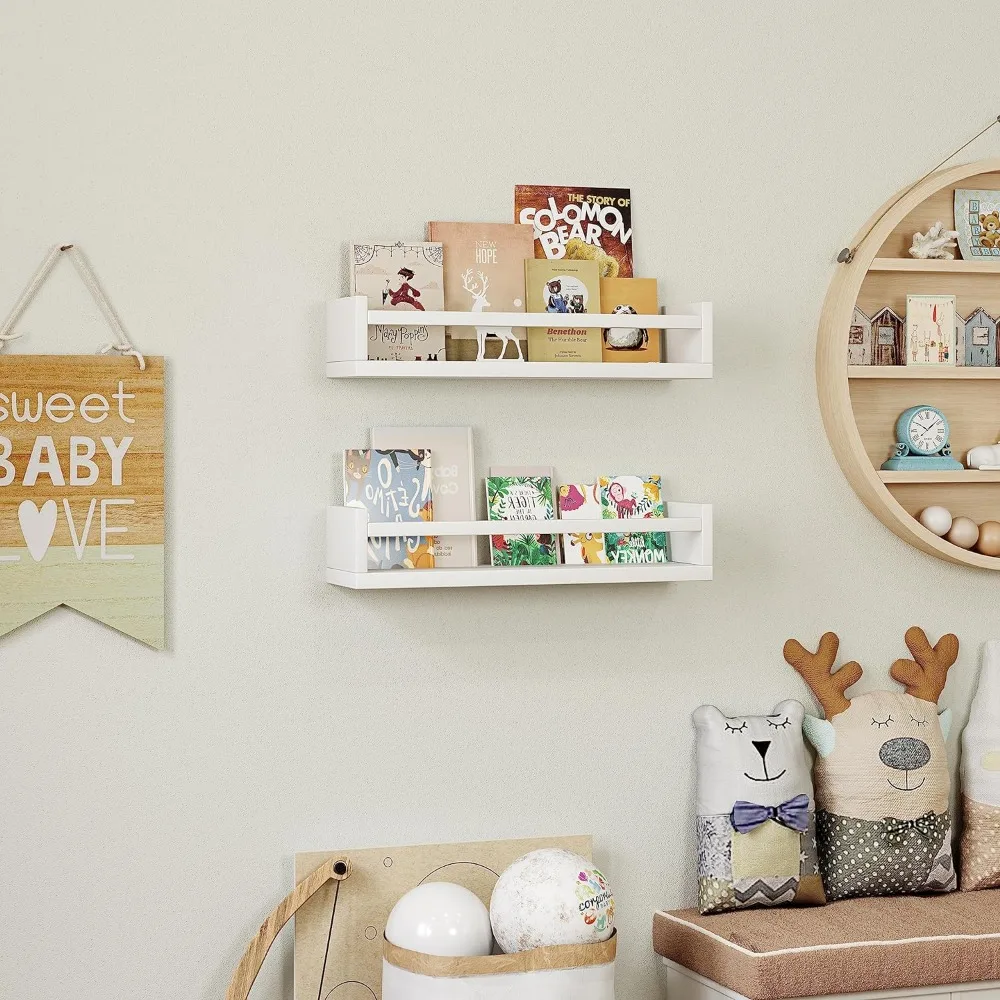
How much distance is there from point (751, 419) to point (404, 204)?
0.76 metres

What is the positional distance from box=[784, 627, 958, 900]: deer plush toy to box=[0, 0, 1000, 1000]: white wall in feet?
0.29

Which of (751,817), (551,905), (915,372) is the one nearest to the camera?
(551,905)

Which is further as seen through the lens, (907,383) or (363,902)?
(907,383)

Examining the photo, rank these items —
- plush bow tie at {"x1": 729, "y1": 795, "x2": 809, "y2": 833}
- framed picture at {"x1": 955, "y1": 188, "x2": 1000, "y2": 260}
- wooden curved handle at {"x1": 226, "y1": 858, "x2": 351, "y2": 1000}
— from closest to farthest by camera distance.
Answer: wooden curved handle at {"x1": 226, "y1": 858, "x2": 351, "y2": 1000}, plush bow tie at {"x1": 729, "y1": 795, "x2": 809, "y2": 833}, framed picture at {"x1": 955, "y1": 188, "x2": 1000, "y2": 260}

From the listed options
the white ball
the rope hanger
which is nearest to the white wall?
the rope hanger

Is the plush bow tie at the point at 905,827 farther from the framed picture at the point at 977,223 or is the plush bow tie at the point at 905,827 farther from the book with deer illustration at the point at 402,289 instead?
the book with deer illustration at the point at 402,289

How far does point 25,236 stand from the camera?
211cm

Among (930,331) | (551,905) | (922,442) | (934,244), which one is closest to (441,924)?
(551,905)

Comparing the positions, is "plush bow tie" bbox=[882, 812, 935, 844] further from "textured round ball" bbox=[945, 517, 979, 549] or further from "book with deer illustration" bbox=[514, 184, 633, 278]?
"book with deer illustration" bbox=[514, 184, 633, 278]

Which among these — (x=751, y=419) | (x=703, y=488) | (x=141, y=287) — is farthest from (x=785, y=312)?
(x=141, y=287)

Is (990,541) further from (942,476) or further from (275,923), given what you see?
(275,923)

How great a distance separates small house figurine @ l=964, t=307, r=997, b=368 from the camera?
2531 mm

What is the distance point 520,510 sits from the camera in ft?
7.50

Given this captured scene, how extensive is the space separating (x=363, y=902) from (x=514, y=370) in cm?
95
